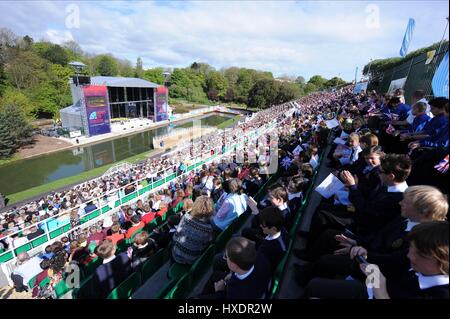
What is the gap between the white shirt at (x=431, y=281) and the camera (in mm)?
1689

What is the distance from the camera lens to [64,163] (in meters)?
28.1

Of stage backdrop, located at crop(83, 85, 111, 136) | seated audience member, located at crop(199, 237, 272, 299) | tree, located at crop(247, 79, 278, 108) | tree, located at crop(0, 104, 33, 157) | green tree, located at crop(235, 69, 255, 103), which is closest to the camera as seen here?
seated audience member, located at crop(199, 237, 272, 299)

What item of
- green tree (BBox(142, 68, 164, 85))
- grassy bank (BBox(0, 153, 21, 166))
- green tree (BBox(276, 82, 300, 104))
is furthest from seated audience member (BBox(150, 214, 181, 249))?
green tree (BBox(142, 68, 164, 85))

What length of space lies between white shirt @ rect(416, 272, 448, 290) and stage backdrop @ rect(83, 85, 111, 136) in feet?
123

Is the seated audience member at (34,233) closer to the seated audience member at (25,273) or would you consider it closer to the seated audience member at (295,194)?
the seated audience member at (25,273)

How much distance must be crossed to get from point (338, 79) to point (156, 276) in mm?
67704

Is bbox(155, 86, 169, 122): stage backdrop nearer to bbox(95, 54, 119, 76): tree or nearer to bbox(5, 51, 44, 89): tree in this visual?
bbox(5, 51, 44, 89): tree

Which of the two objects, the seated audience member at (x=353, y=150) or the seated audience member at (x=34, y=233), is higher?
the seated audience member at (x=353, y=150)

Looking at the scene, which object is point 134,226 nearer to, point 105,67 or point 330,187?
point 330,187

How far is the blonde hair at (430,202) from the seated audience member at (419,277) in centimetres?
43

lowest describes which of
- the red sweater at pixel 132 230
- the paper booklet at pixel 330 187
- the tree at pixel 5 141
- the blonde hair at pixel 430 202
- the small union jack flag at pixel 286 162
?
the tree at pixel 5 141

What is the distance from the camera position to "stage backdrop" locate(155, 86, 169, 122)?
156 ft

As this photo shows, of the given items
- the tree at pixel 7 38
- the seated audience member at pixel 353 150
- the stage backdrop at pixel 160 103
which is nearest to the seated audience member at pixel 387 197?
the seated audience member at pixel 353 150
